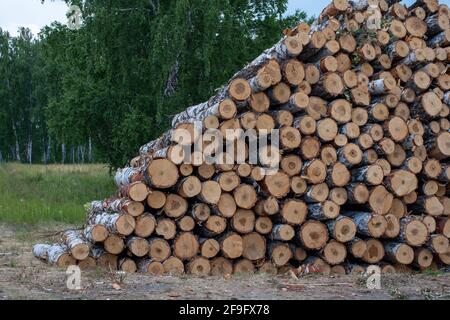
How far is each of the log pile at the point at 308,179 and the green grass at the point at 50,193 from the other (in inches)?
150

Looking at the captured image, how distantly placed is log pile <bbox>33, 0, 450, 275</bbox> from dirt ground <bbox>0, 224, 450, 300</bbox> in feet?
1.23

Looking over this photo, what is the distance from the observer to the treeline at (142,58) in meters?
14.8

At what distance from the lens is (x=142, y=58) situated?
15633mm

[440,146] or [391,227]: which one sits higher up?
[440,146]

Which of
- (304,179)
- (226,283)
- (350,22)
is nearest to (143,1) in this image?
(350,22)

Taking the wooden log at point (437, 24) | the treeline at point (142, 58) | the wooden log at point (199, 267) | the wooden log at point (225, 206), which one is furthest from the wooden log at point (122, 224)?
the treeline at point (142, 58)

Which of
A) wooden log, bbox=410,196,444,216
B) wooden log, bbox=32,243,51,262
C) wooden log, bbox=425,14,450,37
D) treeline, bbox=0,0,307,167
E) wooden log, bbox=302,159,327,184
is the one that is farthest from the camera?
treeline, bbox=0,0,307,167

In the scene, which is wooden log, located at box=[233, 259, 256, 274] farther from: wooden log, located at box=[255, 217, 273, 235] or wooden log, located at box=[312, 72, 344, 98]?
wooden log, located at box=[312, 72, 344, 98]

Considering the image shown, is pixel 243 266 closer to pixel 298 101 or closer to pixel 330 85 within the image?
pixel 298 101

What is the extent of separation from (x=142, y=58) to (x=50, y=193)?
173 inches

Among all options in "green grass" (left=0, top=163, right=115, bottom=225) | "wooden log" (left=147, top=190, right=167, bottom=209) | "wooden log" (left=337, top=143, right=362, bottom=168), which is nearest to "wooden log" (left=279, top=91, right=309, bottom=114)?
"wooden log" (left=337, top=143, right=362, bottom=168)

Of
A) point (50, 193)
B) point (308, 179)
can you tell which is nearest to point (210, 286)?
point (308, 179)

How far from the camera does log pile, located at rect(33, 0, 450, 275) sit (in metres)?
7.01
